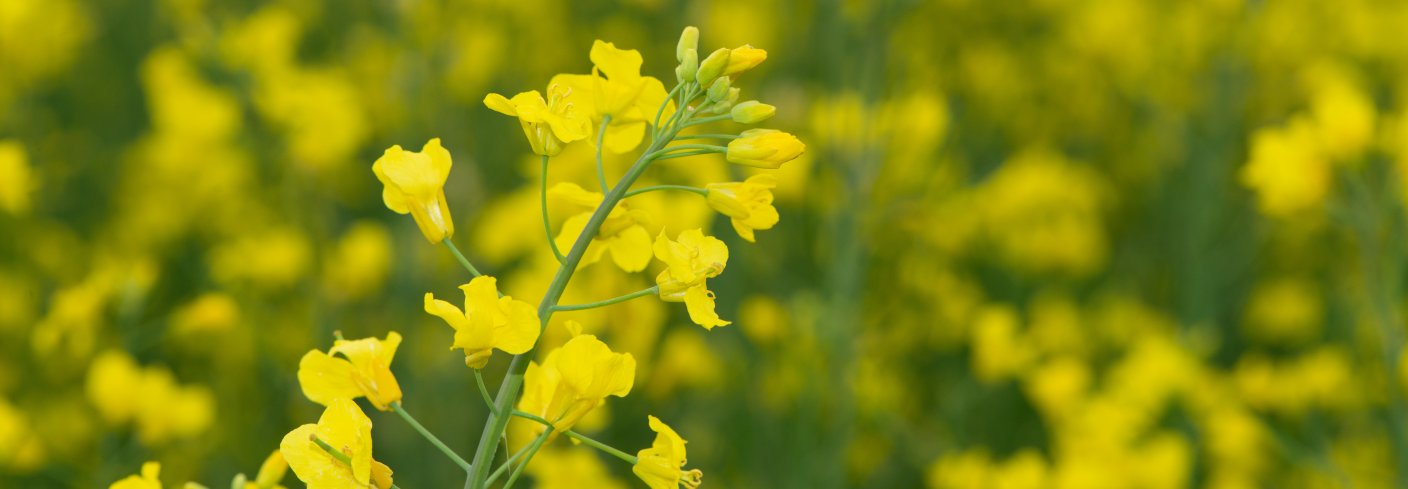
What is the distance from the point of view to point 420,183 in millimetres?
763

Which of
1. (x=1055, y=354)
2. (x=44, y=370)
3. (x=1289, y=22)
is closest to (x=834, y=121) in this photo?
(x=1055, y=354)

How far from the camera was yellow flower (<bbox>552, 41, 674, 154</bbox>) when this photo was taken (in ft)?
2.57

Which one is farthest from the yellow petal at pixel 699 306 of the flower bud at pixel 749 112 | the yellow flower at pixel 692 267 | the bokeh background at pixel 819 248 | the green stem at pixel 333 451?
the bokeh background at pixel 819 248

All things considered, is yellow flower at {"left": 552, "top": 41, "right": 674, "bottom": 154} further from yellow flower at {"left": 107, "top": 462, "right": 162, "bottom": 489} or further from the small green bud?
yellow flower at {"left": 107, "top": 462, "right": 162, "bottom": 489}

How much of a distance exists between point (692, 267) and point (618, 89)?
0.40 ft

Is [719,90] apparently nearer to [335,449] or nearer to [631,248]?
[631,248]

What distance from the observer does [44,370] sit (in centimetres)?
197

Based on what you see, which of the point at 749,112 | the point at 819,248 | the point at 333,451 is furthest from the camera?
the point at 819,248

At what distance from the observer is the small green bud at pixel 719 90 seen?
29.8 inches

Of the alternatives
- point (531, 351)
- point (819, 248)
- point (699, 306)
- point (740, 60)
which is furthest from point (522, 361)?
point (819, 248)

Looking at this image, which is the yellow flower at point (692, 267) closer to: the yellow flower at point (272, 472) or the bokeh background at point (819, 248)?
the yellow flower at point (272, 472)

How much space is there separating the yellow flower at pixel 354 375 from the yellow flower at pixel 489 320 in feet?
0.25

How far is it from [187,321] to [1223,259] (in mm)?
2129

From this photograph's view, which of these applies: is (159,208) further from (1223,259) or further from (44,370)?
(1223,259)
